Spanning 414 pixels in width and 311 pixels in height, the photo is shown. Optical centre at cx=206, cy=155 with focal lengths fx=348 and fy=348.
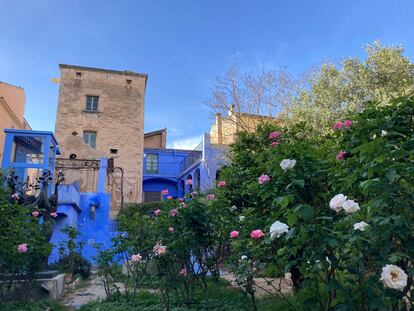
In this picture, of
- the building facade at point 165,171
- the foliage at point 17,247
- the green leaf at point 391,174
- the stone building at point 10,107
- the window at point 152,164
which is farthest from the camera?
the window at point 152,164

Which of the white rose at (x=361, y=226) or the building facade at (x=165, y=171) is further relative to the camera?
the building facade at (x=165, y=171)

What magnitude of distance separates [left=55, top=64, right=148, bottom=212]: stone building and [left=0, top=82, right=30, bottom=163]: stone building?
7.63 feet

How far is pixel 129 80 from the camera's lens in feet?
76.7

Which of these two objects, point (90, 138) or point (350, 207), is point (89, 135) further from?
point (350, 207)

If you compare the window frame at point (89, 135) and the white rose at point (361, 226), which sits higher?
the window frame at point (89, 135)

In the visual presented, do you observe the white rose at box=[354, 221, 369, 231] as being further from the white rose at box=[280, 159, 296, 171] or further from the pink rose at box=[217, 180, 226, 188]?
the pink rose at box=[217, 180, 226, 188]

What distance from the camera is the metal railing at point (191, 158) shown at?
22430 mm

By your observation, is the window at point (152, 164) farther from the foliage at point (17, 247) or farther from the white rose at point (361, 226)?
the white rose at point (361, 226)

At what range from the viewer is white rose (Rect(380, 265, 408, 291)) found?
1859 millimetres

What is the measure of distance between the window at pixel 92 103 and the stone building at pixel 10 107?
3676 mm

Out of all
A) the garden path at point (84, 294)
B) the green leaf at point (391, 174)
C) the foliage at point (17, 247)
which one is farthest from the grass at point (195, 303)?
the green leaf at point (391, 174)

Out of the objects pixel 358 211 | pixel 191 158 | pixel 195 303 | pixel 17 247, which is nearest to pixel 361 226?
pixel 358 211

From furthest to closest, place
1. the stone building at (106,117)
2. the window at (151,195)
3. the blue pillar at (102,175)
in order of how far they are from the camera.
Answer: the window at (151,195), the stone building at (106,117), the blue pillar at (102,175)

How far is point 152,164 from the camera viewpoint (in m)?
Result: 25.7
